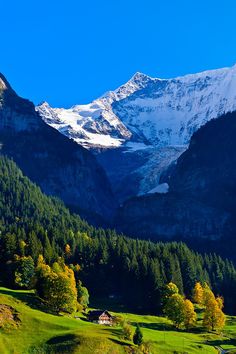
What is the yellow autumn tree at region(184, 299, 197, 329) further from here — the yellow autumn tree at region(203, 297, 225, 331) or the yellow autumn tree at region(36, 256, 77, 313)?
the yellow autumn tree at region(36, 256, 77, 313)

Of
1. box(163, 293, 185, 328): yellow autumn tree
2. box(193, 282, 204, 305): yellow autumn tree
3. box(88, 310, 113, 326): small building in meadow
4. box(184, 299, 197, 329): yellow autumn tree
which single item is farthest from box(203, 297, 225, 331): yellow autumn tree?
box(193, 282, 204, 305): yellow autumn tree

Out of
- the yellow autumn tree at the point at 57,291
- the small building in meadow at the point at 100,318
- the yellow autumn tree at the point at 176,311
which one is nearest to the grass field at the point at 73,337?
the small building in meadow at the point at 100,318

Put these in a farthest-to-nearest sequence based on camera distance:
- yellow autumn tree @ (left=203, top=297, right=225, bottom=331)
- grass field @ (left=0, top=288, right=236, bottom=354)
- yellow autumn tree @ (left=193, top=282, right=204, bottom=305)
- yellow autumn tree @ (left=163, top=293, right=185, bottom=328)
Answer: yellow autumn tree @ (left=193, top=282, right=204, bottom=305) < yellow autumn tree @ (left=203, top=297, right=225, bottom=331) < yellow autumn tree @ (left=163, top=293, right=185, bottom=328) < grass field @ (left=0, top=288, right=236, bottom=354)

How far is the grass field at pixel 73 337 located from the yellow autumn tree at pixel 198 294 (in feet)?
121

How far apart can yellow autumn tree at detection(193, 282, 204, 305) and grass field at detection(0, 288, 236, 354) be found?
3689cm

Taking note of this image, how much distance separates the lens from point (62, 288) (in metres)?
140

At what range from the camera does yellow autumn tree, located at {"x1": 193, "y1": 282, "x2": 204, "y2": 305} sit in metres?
182

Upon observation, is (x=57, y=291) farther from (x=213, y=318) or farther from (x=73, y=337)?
(x=213, y=318)

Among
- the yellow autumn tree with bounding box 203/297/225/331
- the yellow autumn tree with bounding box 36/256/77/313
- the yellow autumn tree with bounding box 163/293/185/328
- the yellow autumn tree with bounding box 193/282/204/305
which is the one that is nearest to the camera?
the yellow autumn tree with bounding box 36/256/77/313

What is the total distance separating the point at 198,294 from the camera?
184 m

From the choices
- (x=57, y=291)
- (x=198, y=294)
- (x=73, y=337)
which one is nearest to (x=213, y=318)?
(x=198, y=294)

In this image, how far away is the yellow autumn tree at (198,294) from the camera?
182175 mm

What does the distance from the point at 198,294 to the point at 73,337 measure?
3110 inches

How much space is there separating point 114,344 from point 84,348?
22.2ft
